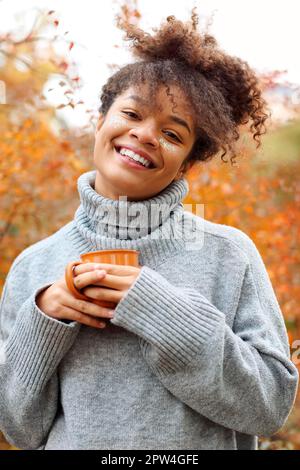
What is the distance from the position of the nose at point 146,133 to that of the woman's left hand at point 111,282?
0.34 metres

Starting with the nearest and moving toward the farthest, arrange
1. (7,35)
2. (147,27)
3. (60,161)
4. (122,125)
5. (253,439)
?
(122,125) < (253,439) < (147,27) < (7,35) < (60,161)

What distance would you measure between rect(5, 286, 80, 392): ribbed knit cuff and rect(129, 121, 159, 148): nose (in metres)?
0.45

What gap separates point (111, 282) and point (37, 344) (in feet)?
0.92

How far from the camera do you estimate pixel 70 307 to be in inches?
61.4

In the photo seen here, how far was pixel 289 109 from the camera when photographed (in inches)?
131

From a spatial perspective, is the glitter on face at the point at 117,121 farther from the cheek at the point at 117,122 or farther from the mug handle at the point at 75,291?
the mug handle at the point at 75,291

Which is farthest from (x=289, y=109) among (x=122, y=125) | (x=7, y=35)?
(x=122, y=125)

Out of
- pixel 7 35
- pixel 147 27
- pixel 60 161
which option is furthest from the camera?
pixel 60 161

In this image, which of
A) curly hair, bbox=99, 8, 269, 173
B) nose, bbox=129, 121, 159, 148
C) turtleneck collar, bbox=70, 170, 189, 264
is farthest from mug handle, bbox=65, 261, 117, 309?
curly hair, bbox=99, 8, 269, 173

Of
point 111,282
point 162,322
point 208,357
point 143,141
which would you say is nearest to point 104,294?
point 111,282

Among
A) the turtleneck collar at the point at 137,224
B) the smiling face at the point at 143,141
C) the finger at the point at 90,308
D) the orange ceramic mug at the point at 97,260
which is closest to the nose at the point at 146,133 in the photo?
the smiling face at the point at 143,141

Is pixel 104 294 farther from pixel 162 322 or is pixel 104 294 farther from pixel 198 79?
pixel 198 79
